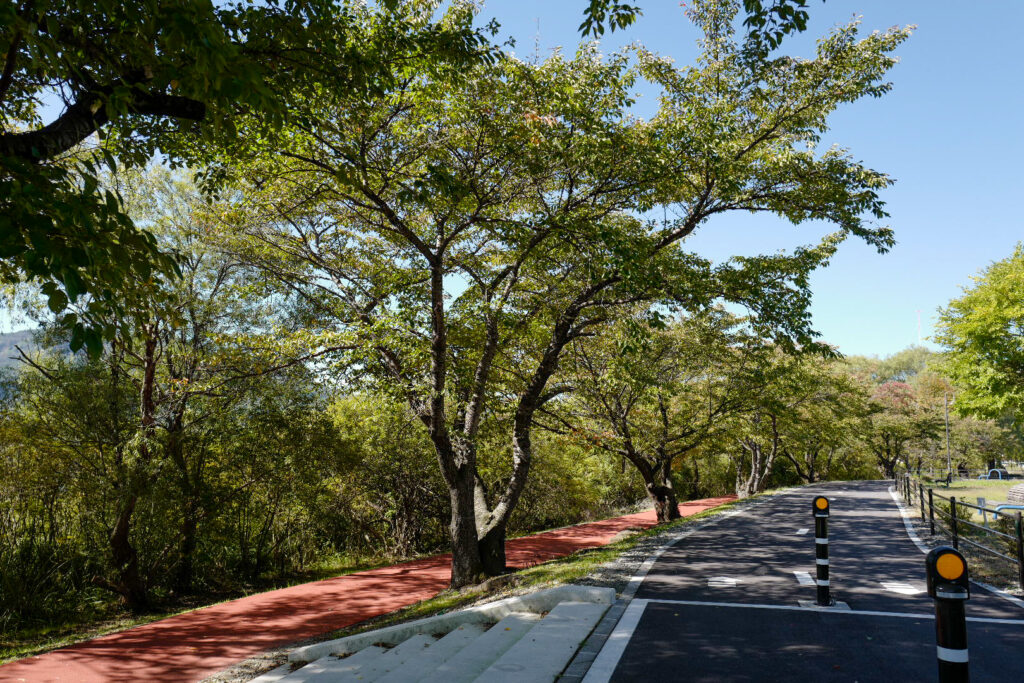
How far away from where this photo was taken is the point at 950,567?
132 inches

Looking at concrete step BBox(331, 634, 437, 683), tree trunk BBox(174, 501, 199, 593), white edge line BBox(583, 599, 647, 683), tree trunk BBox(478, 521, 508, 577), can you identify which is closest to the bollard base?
white edge line BBox(583, 599, 647, 683)

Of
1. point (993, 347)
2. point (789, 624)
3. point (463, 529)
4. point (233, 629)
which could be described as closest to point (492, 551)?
point (463, 529)

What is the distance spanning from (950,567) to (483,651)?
12.4 feet

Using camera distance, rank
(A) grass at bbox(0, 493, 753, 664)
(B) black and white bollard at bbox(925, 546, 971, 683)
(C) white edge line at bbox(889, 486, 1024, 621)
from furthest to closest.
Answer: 1. (A) grass at bbox(0, 493, 753, 664)
2. (C) white edge line at bbox(889, 486, 1024, 621)
3. (B) black and white bollard at bbox(925, 546, 971, 683)

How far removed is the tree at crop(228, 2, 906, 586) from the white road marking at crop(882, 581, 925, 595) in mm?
4089

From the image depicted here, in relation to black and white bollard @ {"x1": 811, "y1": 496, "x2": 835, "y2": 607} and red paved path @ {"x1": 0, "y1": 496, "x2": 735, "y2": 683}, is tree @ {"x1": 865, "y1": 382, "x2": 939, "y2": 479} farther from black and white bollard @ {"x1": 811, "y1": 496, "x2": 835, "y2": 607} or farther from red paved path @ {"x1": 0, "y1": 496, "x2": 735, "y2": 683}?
black and white bollard @ {"x1": 811, "y1": 496, "x2": 835, "y2": 607}

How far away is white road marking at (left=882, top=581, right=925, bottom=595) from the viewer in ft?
23.7

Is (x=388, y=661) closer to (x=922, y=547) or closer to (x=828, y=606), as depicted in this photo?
(x=828, y=606)

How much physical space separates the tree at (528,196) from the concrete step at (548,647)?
15.9 ft

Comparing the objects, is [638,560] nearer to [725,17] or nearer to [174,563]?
[725,17]

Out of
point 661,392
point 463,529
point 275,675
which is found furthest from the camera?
point 661,392

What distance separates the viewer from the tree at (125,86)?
3482mm

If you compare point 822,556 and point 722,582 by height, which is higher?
point 822,556

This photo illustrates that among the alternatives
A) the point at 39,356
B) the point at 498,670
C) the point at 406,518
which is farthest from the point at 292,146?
the point at 406,518
